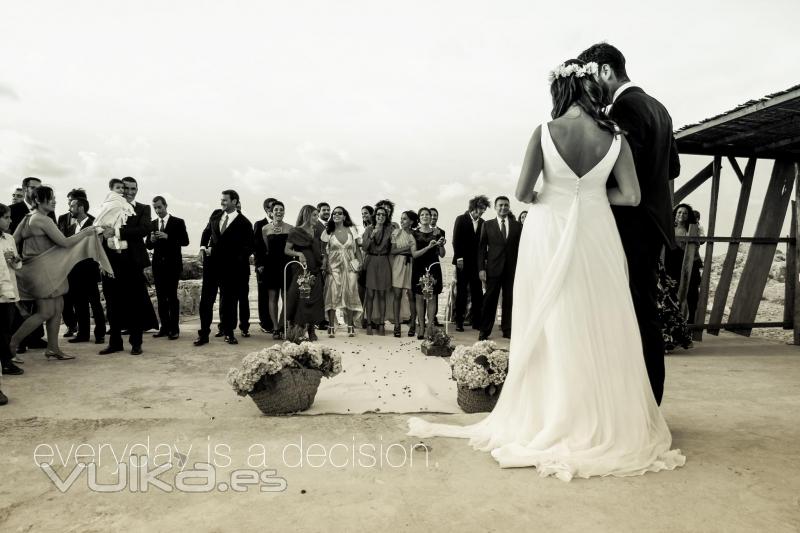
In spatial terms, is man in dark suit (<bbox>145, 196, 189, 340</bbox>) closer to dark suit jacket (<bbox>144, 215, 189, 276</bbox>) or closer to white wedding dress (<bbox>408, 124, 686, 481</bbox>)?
dark suit jacket (<bbox>144, 215, 189, 276</bbox>)

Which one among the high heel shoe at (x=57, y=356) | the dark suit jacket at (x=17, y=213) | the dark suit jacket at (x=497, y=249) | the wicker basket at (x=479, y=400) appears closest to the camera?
the wicker basket at (x=479, y=400)

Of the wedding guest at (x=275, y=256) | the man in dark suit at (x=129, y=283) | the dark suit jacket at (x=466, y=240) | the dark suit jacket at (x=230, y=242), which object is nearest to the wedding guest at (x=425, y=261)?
the dark suit jacket at (x=466, y=240)

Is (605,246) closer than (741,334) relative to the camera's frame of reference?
Yes

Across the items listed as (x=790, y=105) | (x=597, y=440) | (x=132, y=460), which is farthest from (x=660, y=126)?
(x=790, y=105)

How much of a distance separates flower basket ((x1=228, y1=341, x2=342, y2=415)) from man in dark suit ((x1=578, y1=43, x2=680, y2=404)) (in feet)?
7.95

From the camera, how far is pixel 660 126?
3.48m

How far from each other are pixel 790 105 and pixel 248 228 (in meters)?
7.04

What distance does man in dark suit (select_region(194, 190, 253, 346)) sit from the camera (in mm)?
8109

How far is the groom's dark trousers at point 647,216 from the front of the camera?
339 cm

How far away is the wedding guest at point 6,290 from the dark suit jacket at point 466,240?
6.07 m

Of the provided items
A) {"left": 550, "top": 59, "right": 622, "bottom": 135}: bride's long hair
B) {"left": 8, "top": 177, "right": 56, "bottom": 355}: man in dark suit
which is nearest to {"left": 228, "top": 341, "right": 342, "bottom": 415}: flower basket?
{"left": 550, "top": 59, "right": 622, "bottom": 135}: bride's long hair

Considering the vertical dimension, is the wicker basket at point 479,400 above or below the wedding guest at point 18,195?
below

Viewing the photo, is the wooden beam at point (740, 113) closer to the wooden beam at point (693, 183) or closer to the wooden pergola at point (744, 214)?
the wooden pergola at point (744, 214)

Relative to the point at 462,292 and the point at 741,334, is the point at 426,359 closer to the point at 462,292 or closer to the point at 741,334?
the point at 462,292
